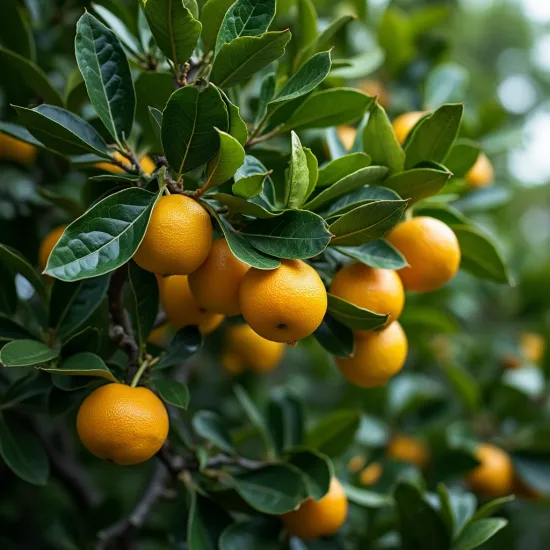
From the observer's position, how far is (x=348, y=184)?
878 mm

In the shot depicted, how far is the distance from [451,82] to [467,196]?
290 millimetres

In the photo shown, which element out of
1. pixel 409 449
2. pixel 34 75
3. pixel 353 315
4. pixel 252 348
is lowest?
pixel 409 449

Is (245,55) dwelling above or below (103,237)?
above

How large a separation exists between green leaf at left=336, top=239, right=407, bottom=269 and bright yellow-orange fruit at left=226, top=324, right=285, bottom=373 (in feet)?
2.14

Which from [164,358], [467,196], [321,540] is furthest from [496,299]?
[164,358]

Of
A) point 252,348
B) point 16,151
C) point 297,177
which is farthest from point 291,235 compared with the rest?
point 16,151

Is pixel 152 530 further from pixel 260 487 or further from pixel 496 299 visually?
pixel 496 299

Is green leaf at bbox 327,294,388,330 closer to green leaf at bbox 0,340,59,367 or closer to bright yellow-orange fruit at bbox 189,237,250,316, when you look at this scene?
bright yellow-orange fruit at bbox 189,237,250,316

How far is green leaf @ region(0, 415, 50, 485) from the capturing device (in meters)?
0.99

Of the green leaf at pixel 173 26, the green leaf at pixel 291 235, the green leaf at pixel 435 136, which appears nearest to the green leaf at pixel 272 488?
the green leaf at pixel 291 235

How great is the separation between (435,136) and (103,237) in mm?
498

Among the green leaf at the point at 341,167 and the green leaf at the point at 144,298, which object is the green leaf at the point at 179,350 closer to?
the green leaf at the point at 144,298

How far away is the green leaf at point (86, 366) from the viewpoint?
81 cm

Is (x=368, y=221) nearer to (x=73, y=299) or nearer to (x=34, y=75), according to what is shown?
(x=73, y=299)
